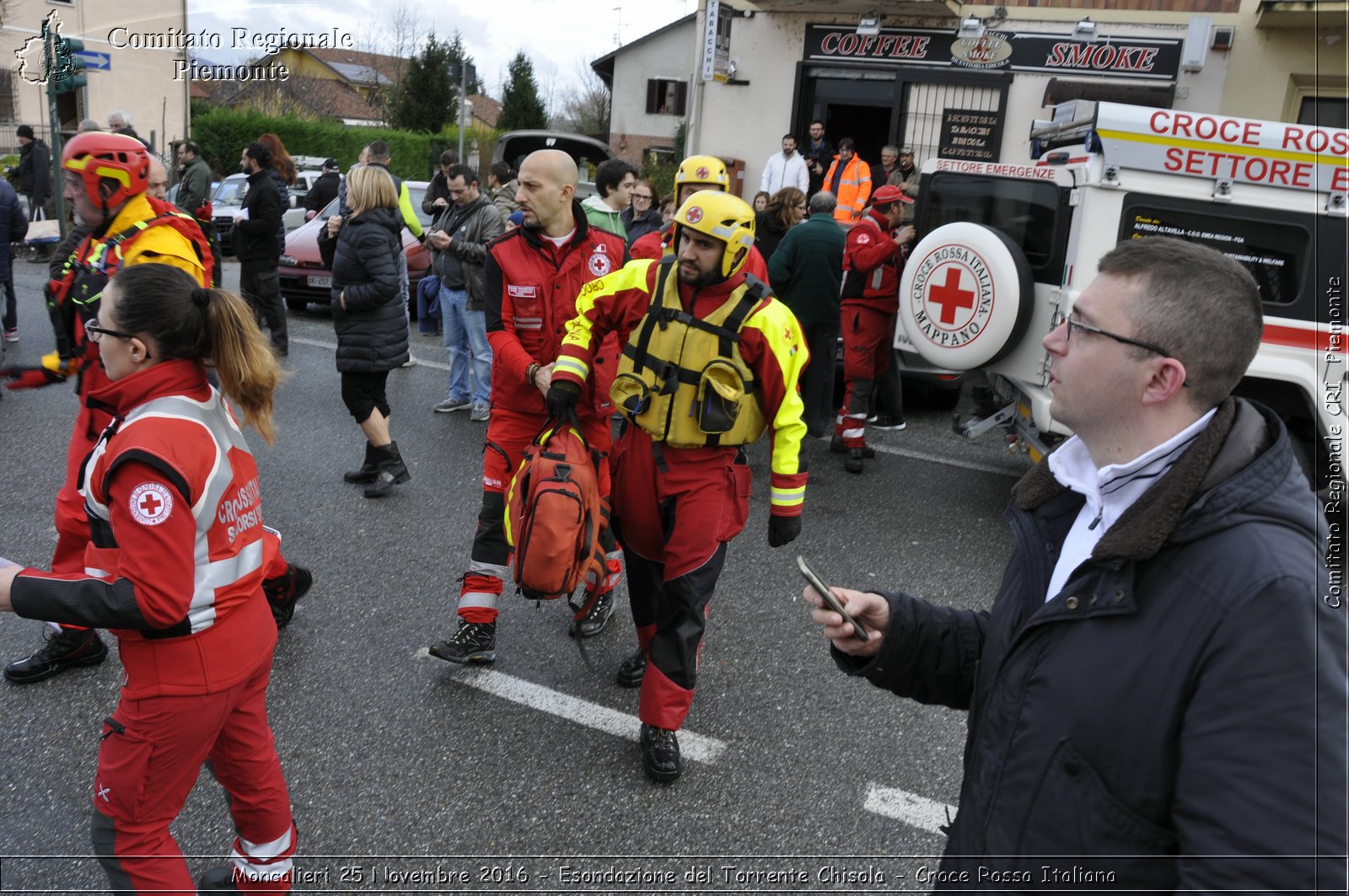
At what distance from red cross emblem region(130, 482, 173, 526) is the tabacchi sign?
1482 centimetres

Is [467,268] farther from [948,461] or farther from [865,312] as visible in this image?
[948,461]

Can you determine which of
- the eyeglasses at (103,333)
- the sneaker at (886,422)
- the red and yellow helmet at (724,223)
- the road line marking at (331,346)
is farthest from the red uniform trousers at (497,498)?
the road line marking at (331,346)

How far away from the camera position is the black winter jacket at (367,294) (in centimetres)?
609

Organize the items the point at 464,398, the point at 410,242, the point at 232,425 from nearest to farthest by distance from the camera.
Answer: the point at 232,425 → the point at 464,398 → the point at 410,242

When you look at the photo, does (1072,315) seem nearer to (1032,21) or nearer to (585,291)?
(585,291)

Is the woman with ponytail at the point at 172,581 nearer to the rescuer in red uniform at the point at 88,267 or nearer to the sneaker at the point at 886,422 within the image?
the rescuer in red uniform at the point at 88,267

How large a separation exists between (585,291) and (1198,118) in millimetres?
3813

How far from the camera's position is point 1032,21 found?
47.1 feet

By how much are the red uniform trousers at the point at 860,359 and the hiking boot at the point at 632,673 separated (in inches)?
143

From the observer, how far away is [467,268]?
789 cm

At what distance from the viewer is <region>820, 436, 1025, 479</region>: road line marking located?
7652 mm

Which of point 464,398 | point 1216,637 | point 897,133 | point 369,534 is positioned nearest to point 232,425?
point 1216,637

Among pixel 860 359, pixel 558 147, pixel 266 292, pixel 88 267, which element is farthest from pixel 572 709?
pixel 558 147

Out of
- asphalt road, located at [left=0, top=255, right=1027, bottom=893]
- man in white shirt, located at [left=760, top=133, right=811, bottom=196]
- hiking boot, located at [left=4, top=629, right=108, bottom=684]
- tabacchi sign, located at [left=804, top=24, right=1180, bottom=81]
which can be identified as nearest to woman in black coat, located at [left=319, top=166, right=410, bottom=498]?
asphalt road, located at [left=0, top=255, right=1027, bottom=893]
